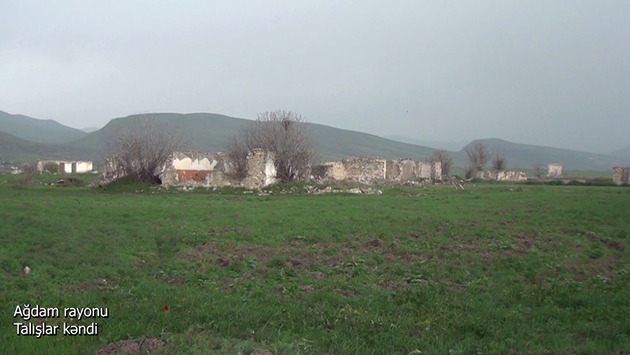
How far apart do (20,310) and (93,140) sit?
137 m

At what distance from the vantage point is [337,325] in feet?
21.9

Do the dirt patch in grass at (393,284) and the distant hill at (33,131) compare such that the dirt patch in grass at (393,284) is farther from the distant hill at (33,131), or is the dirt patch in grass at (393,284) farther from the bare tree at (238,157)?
the distant hill at (33,131)

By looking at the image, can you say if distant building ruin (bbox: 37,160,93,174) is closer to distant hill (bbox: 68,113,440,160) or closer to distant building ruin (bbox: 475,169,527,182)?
distant hill (bbox: 68,113,440,160)

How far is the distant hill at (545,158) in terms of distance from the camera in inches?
6255

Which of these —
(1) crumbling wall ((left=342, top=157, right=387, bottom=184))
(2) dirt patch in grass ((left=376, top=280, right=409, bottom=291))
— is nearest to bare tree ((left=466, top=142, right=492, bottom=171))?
(1) crumbling wall ((left=342, top=157, right=387, bottom=184))

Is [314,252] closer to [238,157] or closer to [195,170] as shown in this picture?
[195,170]

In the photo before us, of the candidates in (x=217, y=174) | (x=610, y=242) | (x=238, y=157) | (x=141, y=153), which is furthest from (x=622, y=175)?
(x=141, y=153)

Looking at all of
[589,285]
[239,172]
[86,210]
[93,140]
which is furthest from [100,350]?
[93,140]

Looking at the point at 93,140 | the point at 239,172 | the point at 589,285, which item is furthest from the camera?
the point at 93,140

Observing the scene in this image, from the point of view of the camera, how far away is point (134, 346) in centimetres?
539

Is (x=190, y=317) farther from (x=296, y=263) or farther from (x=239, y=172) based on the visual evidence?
(x=239, y=172)

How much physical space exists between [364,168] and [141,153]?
1902 centimetres

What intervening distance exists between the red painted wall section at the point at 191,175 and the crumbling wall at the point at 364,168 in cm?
1325

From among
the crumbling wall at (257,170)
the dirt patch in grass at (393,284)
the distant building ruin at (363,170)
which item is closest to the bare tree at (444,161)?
the distant building ruin at (363,170)
